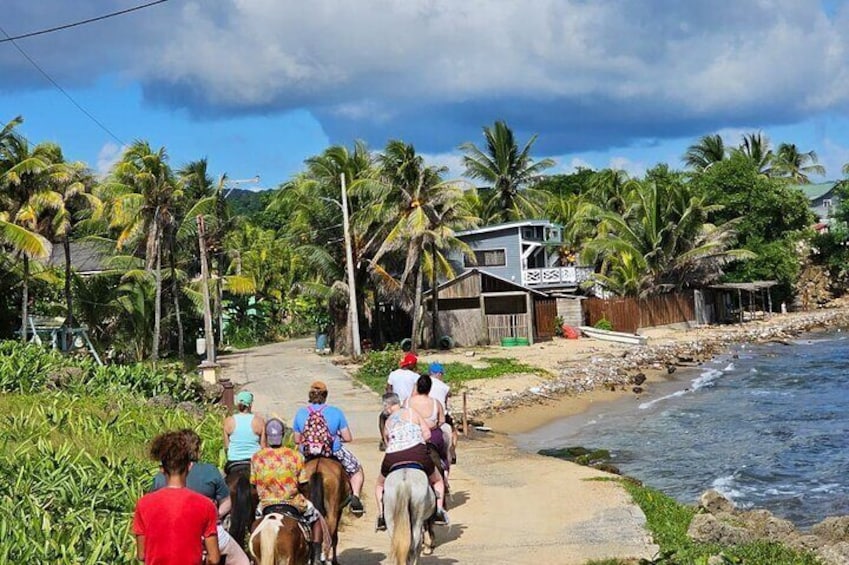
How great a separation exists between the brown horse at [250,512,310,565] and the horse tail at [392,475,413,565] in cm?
127

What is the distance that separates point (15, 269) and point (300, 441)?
1024 inches

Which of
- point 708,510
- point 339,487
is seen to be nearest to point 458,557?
point 339,487

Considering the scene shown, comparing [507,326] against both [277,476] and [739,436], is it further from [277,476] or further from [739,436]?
[277,476]

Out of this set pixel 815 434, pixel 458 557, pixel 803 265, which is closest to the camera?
pixel 458 557

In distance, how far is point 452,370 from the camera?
115ft

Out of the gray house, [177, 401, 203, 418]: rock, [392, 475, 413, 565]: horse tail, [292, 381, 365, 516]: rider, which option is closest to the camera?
[392, 475, 413, 565]: horse tail

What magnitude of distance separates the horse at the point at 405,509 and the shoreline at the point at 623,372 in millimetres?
16205

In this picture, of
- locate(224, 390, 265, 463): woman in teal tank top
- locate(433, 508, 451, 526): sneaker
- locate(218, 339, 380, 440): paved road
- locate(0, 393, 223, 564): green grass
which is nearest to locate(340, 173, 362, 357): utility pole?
locate(218, 339, 380, 440): paved road

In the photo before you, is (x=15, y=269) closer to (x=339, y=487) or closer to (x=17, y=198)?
(x=17, y=198)

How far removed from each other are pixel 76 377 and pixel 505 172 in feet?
152

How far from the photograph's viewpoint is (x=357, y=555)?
11.0m

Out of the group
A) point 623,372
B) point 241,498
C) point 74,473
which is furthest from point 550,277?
point 241,498

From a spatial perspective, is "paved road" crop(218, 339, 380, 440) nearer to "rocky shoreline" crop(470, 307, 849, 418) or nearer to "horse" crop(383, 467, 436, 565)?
"rocky shoreline" crop(470, 307, 849, 418)

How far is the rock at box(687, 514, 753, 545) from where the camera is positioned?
39.3ft
